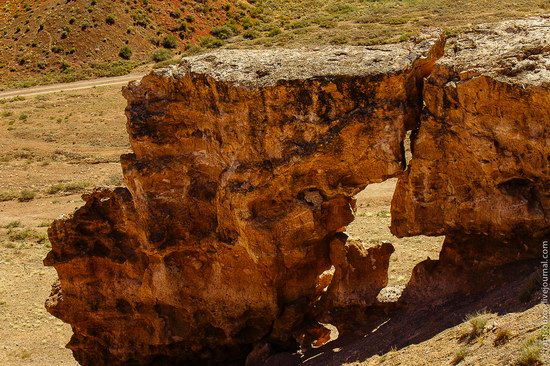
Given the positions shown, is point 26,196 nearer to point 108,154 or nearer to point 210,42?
point 108,154

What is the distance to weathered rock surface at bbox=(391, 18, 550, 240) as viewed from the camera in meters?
12.2

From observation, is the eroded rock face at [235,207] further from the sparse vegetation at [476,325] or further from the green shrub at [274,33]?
the green shrub at [274,33]

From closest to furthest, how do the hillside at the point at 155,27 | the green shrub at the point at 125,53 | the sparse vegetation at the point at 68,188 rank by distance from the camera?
1. the sparse vegetation at the point at 68,188
2. the hillside at the point at 155,27
3. the green shrub at the point at 125,53

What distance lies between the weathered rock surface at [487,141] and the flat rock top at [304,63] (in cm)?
70

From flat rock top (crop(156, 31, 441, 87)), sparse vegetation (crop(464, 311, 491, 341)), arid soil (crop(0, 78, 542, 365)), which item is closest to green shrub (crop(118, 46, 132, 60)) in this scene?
arid soil (crop(0, 78, 542, 365))

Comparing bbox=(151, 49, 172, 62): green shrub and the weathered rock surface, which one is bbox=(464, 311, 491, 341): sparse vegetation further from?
bbox=(151, 49, 172, 62): green shrub

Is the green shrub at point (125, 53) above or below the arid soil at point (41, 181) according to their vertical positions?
above

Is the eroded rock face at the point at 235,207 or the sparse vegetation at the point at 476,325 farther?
the eroded rock face at the point at 235,207

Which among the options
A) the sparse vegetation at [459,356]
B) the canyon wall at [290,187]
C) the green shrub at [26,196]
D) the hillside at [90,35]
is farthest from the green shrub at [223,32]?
the sparse vegetation at [459,356]

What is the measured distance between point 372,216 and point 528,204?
13.8m

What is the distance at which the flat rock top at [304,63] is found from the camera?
43.7ft

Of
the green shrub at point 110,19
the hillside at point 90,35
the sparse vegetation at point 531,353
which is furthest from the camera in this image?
the green shrub at point 110,19

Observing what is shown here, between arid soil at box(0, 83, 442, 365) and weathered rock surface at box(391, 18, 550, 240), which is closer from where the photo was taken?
weathered rock surface at box(391, 18, 550, 240)

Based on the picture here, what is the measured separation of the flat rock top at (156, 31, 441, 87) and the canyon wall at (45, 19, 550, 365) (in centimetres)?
4
